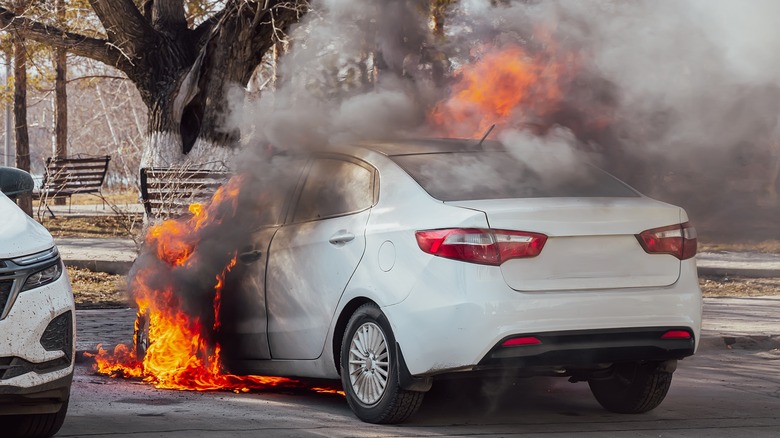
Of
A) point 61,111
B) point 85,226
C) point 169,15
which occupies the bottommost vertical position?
point 85,226

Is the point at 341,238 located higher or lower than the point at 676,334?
higher

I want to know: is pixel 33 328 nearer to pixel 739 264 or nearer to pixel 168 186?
pixel 168 186

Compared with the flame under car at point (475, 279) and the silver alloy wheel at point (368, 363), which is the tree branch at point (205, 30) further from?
the silver alloy wheel at point (368, 363)

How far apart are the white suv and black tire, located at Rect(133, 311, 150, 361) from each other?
213cm

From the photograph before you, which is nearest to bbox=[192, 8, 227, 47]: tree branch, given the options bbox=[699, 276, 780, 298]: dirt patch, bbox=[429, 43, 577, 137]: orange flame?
bbox=[699, 276, 780, 298]: dirt patch

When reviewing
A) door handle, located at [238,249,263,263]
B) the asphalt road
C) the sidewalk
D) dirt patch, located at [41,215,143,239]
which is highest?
door handle, located at [238,249,263,263]

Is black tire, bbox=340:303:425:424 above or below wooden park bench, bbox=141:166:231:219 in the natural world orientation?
below

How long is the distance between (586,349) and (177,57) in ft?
35.7

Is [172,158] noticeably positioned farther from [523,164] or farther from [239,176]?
[523,164]

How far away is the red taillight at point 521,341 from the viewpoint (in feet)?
19.0

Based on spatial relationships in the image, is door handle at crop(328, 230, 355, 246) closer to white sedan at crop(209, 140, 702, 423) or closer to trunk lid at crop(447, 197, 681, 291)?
white sedan at crop(209, 140, 702, 423)

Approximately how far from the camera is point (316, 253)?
682 cm

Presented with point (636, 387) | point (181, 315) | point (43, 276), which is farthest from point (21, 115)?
point (636, 387)

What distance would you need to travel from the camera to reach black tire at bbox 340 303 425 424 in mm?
6176
